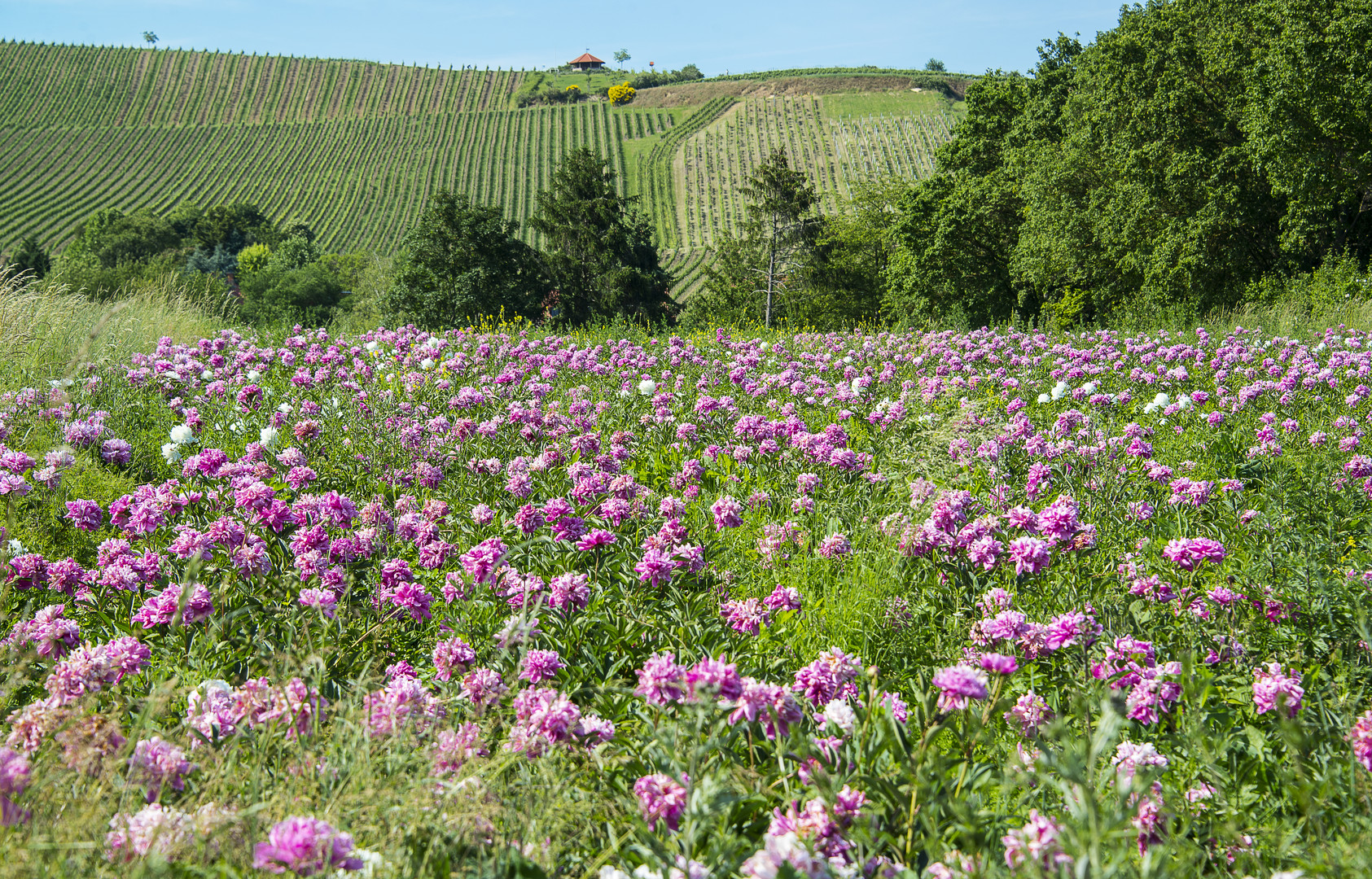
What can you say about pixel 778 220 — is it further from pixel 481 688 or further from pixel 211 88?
pixel 211 88

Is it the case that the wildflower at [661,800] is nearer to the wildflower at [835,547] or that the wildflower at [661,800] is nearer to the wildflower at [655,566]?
the wildflower at [655,566]

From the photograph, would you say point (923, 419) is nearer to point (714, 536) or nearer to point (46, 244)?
point (714, 536)

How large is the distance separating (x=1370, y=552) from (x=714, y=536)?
277 cm

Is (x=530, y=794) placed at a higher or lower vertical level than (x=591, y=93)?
lower

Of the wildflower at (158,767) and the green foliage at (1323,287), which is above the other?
the green foliage at (1323,287)

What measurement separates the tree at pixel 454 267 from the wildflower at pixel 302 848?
107 ft

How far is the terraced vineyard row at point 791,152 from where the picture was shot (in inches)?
2926

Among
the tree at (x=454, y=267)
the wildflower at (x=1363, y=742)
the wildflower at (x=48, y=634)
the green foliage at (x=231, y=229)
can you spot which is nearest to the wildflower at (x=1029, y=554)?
the wildflower at (x=1363, y=742)

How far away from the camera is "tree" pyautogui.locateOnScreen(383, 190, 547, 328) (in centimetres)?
3297

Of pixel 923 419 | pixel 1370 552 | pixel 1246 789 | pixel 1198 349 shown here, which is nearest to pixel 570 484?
pixel 923 419

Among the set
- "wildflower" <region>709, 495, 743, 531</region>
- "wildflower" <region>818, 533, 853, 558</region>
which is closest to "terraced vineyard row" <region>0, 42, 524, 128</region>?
"wildflower" <region>709, 495, 743, 531</region>

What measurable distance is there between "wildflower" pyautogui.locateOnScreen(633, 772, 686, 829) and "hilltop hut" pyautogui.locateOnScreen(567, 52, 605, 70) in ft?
512

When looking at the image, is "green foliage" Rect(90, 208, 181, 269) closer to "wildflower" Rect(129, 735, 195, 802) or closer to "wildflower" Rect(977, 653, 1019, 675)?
"wildflower" Rect(129, 735, 195, 802)

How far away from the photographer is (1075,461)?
13.4ft
